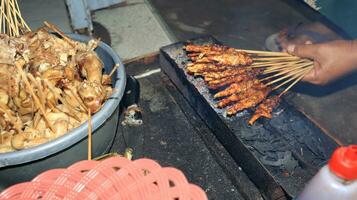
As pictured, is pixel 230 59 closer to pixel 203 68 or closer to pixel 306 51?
pixel 203 68

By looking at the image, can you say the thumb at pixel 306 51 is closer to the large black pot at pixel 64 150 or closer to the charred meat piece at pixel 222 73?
the charred meat piece at pixel 222 73

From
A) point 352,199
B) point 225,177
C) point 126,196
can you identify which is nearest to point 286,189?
point 225,177

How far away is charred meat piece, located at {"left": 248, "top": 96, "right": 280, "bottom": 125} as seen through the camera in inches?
128

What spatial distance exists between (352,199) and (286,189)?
1.17 metres

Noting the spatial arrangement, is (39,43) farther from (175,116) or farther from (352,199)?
(352,199)

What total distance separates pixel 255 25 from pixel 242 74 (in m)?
3.02

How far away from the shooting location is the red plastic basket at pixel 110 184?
6.30 ft

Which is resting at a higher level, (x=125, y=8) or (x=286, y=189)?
(x=125, y=8)

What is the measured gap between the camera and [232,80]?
3514mm

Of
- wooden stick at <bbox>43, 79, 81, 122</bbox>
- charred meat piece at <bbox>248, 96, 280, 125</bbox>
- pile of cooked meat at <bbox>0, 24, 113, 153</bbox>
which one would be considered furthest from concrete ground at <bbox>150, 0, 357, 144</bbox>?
wooden stick at <bbox>43, 79, 81, 122</bbox>

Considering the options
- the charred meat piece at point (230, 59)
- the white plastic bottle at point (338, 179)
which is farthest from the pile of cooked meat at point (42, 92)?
the white plastic bottle at point (338, 179)

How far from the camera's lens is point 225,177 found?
3430mm

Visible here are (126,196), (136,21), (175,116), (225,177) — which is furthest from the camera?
(136,21)

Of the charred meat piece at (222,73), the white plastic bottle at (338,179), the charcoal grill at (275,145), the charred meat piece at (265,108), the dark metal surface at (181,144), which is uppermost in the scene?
the white plastic bottle at (338,179)
